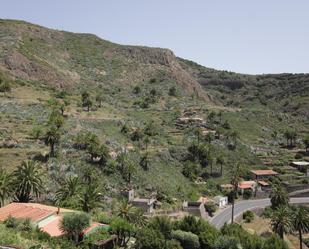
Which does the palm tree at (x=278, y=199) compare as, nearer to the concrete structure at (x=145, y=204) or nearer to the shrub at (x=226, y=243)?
the concrete structure at (x=145, y=204)

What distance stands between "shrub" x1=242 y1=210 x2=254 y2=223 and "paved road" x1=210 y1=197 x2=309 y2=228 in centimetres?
149

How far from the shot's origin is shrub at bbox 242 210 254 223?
84.1 meters

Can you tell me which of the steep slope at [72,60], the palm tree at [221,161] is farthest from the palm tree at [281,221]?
the steep slope at [72,60]

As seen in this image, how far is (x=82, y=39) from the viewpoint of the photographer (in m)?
192

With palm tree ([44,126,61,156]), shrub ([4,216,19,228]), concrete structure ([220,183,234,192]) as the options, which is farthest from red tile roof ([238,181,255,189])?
shrub ([4,216,19,228])

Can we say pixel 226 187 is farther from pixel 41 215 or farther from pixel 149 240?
pixel 41 215

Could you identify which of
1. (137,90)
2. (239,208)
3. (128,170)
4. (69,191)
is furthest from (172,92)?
(69,191)

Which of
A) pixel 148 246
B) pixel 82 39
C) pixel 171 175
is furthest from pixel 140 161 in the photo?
pixel 82 39

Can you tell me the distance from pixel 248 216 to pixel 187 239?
35.0 m

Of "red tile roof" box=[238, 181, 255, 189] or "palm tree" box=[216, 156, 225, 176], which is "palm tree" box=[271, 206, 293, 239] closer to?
"red tile roof" box=[238, 181, 255, 189]

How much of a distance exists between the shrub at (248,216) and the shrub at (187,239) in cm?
3343

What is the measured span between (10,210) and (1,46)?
11104cm

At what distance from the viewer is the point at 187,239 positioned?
53281mm

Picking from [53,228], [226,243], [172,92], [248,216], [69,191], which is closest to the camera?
[53,228]
